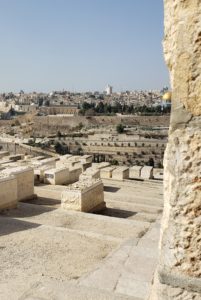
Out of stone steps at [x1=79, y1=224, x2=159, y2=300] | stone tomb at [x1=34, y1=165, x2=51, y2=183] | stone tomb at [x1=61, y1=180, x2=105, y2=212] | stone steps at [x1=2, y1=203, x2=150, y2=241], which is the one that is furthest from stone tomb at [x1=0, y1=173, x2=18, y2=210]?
stone steps at [x1=79, y1=224, x2=159, y2=300]

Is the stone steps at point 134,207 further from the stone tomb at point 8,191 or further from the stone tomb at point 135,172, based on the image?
the stone tomb at point 135,172

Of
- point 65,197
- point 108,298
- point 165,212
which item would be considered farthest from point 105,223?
point 165,212

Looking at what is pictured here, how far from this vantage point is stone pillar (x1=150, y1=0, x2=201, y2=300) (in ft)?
4.99

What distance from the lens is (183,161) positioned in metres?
1.56

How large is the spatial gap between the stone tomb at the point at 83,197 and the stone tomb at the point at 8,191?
43.4 inches

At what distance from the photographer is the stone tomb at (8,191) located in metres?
8.59

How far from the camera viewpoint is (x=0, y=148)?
31.4m

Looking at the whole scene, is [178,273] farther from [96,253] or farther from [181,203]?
[96,253]

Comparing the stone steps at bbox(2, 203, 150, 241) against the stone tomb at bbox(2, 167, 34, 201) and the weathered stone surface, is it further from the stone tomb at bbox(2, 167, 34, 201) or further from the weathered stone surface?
the weathered stone surface

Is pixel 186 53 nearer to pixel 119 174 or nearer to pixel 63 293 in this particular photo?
pixel 63 293

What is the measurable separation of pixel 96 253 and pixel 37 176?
19.7ft

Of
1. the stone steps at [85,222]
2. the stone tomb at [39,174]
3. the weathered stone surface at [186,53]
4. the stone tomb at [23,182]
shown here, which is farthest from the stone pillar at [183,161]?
the stone tomb at [39,174]

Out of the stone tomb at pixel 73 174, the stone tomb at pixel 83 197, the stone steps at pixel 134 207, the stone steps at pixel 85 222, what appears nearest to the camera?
the stone steps at pixel 85 222

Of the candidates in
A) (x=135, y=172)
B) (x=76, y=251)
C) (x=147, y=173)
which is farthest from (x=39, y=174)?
(x=76, y=251)
